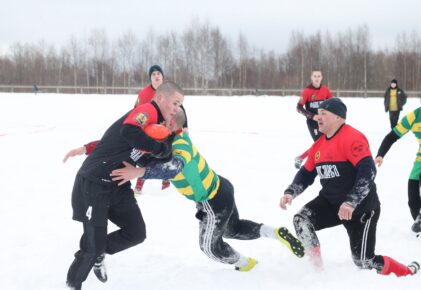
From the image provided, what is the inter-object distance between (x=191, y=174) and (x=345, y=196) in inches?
48.6

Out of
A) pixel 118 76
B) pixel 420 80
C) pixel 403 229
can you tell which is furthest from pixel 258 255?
pixel 118 76

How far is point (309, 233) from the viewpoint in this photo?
3562mm

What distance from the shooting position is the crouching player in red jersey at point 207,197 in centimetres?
307

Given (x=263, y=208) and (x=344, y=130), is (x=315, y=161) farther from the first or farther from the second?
(x=263, y=208)

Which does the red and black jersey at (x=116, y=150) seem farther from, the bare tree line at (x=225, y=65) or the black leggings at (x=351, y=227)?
the bare tree line at (x=225, y=65)

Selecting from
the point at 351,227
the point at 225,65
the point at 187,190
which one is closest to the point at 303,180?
the point at 351,227

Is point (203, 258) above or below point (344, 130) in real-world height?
below

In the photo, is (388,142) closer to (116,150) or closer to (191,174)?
(191,174)

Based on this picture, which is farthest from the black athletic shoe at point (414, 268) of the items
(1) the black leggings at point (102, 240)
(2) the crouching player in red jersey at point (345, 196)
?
(1) the black leggings at point (102, 240)

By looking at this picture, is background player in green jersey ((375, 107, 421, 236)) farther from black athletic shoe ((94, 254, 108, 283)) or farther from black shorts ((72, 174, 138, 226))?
black athletic shoe ((94, 254, 108, 283))

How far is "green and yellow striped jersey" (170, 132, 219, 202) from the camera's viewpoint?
3.20 meters

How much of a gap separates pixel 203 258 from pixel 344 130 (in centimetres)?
173

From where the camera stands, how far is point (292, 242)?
3490 millimetres

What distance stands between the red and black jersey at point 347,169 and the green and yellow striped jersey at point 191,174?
2.73ft
